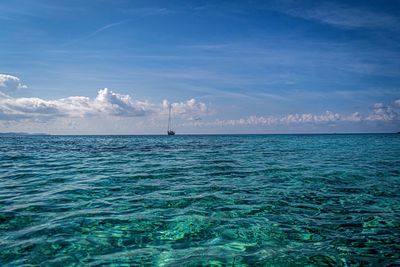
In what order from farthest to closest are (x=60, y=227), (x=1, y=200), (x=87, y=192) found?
(x=87, y=192) < (x=1, y=200) < (x=60, y=227)

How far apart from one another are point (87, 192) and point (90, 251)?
5.70 m

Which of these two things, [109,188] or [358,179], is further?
[358,179]

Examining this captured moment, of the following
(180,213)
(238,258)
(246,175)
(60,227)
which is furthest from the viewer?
(246,175)

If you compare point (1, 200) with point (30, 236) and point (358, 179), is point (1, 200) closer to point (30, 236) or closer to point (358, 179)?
point (30, 236)

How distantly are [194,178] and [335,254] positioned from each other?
903 cm

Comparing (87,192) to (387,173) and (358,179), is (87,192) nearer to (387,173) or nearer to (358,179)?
(358,179)

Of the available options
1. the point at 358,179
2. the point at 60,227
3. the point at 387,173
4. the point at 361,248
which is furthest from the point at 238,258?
the point at 387,173

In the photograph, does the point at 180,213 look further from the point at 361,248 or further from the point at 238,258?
the point at 361,248

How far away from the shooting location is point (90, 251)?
5.09 meters

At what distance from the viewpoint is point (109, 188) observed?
11070mm

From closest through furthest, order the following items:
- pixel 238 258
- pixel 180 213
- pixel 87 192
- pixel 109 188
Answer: pixel 238 258 < pixel 180 213 < pixel 87 192 < pixel 109 188

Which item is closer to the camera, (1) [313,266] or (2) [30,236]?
(1) [313,266]

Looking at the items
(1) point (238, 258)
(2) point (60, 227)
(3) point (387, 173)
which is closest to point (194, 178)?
(2) point (60, 227)

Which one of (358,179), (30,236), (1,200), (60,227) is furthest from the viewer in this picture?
(358,179)
